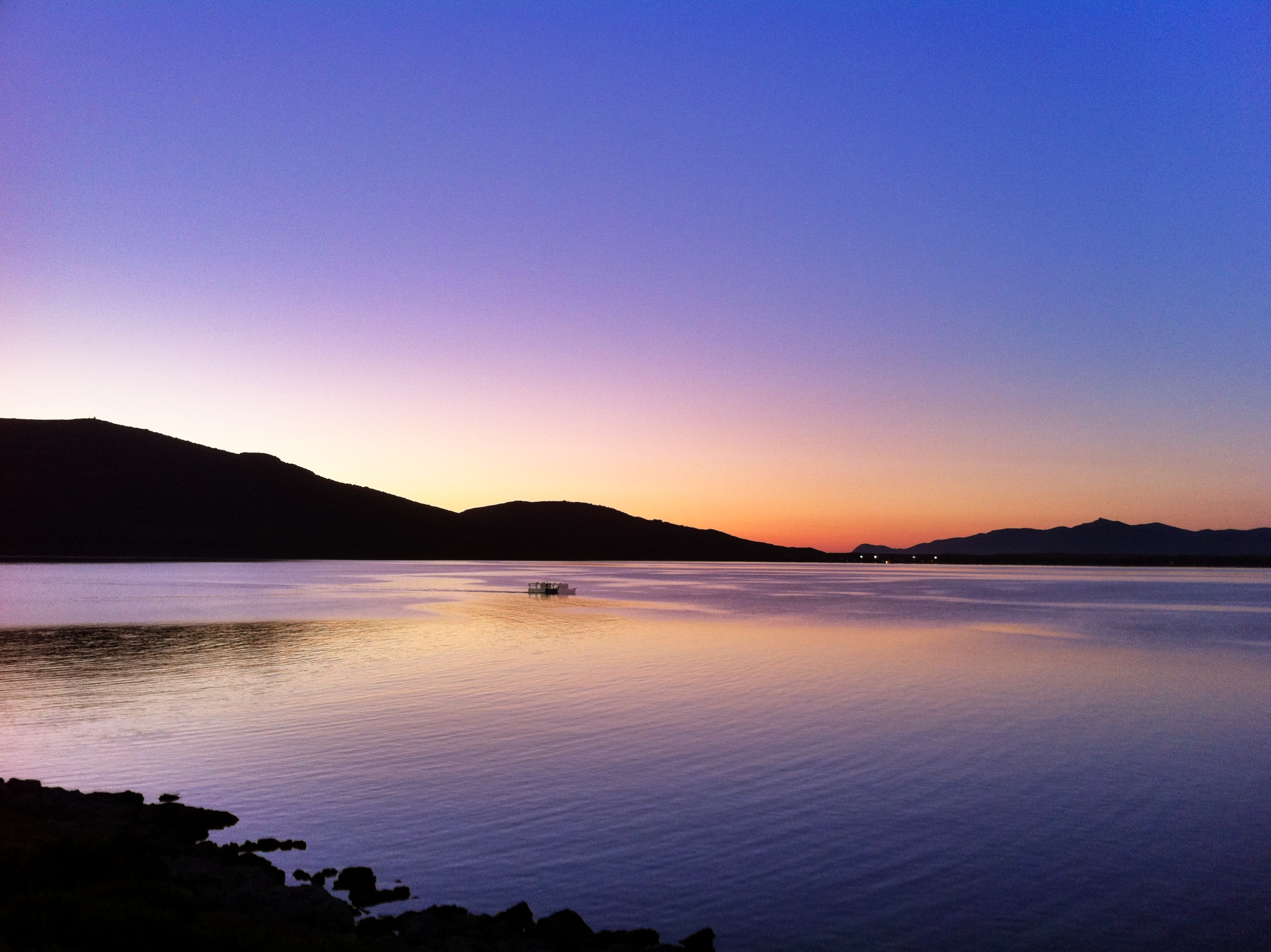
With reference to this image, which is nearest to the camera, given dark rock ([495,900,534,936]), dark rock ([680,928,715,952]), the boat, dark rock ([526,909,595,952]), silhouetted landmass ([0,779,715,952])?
silhouetted landmass ([0,779,715,952])

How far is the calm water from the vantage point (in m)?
11.9

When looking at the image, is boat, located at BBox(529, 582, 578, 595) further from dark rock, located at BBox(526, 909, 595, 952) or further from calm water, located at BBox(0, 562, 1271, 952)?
dark rock, located at BBox(526, 909, 595, 952)

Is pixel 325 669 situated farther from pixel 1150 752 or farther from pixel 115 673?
pixel 1150 752

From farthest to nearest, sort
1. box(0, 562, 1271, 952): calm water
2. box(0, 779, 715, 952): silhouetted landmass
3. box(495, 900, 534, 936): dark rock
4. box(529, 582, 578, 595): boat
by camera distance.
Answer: box(529, 582, 578, 595): boat < box(0, 562, 1271, 952): calm water < box(495, 900, 534, 936): dark rock < box(0, 779, 715, 952): silhouetted landmass

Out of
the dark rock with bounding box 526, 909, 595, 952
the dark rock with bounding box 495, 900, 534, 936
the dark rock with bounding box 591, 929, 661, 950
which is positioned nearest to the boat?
the dark rock with bounding box 495, 900, 534, 936

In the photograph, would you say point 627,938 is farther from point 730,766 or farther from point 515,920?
point 730,766

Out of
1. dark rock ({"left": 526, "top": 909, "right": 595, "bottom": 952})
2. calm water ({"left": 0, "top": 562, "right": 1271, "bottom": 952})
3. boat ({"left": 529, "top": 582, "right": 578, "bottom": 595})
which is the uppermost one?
boat ({"left": 529, "top": 582, "right": 578, "bottom": 595})

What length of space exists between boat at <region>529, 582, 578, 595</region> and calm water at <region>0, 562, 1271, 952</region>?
4195 cm

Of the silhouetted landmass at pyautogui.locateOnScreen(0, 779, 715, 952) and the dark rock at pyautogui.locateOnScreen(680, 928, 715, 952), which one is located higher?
the silhouetted landmass at pyautogui.locateOnScreen(0, 779, 715, 952)

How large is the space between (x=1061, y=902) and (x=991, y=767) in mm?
7558

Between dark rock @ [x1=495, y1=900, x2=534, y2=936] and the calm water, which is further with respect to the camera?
the calm water

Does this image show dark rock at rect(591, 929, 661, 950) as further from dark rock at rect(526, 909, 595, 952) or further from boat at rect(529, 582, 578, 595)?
boat at rect(529, 582, 578, 595)

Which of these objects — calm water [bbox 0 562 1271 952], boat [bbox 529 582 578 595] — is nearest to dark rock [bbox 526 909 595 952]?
calm water [bbox 0 562 1271 952]

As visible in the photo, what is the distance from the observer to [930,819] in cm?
1534
